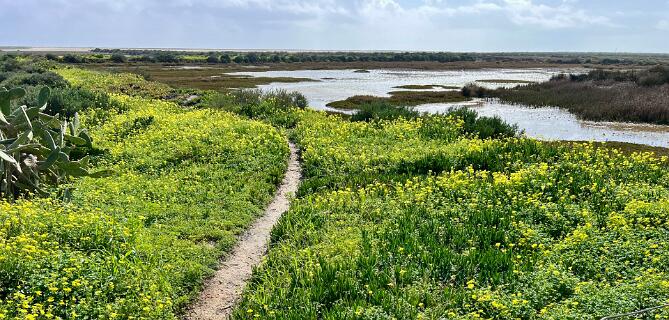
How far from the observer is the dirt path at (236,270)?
7.43m

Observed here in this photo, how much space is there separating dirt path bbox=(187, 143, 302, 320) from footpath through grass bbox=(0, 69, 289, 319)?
0.21m

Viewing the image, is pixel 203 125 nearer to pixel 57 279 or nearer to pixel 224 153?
pixel 224 153

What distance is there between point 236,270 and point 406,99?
32447 mm

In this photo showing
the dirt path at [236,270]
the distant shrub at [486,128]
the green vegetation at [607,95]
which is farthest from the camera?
the green vegetation at [607,95]

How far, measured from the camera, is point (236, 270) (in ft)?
28.4

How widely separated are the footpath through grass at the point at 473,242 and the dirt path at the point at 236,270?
1.12 feet

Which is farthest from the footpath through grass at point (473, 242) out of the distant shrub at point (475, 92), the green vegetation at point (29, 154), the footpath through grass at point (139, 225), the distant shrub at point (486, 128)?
the distant shrub at point (475, 92)

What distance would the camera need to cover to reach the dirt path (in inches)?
292

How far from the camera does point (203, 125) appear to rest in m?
19.1

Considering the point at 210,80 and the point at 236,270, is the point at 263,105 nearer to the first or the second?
the point at 236,270

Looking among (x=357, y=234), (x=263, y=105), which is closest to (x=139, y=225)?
(x=357, y=234)

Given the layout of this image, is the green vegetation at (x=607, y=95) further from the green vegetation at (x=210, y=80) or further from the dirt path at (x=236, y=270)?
the dirt path at (x=236, y=270)

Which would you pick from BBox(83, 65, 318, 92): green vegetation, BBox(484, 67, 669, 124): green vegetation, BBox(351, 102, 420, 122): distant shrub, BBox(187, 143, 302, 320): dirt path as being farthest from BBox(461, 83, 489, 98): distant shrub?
BBox(187, 143, 302, 320): dirt path

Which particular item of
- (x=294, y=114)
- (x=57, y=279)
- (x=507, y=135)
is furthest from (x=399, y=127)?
(x=57, y=279)
